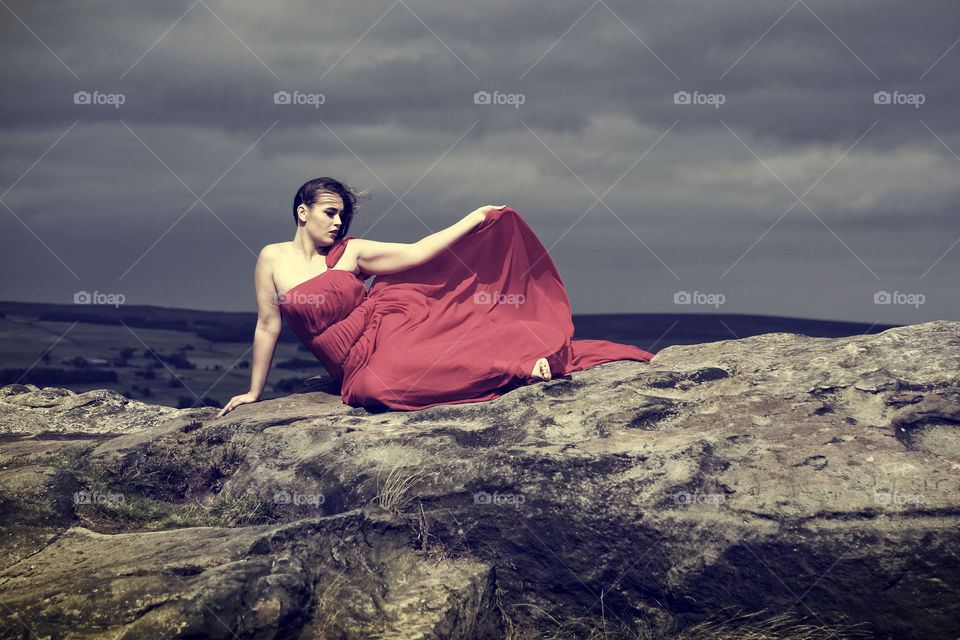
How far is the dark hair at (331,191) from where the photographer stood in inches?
317

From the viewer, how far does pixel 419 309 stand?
8.16 meters

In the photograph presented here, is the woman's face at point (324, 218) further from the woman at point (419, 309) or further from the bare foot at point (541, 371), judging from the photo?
the bare foot at point (541, 371)

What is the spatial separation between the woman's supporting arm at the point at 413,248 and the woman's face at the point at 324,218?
0.33 meters

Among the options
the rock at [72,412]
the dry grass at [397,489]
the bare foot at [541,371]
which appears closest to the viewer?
the dry grass at [397,489]

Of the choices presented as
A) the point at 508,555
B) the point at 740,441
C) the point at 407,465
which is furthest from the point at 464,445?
the point at 740,441

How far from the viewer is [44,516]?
6172 millimetres

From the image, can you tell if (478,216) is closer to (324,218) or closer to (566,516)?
(324,218)

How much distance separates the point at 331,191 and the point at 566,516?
4080 millimetres

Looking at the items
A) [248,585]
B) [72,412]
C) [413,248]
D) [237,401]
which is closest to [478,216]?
[413,248]

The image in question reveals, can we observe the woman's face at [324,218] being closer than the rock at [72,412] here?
Yes

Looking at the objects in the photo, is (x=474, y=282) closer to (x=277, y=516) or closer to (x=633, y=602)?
(x=277, y=516)

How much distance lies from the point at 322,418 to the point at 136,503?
168cm

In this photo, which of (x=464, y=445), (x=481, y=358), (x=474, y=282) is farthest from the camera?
(x=474, y=282)

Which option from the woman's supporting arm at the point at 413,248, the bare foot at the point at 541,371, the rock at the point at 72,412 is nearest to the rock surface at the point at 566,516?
the bare foot at the point at 541,371
